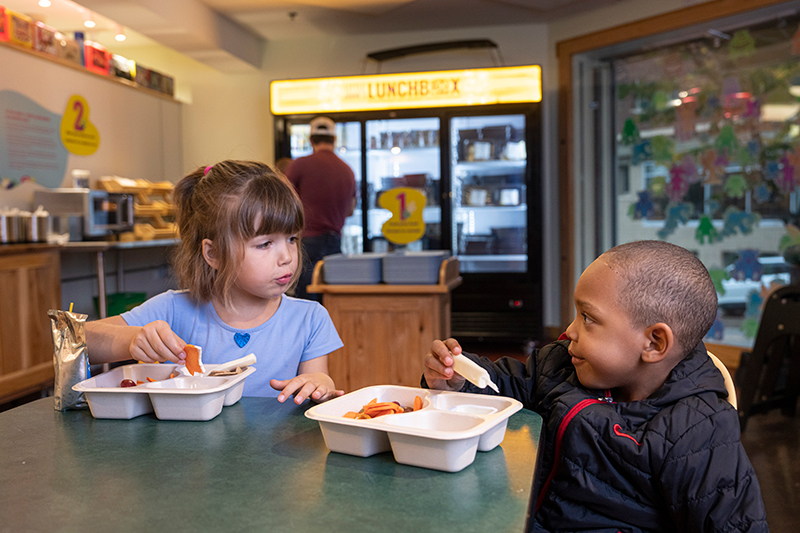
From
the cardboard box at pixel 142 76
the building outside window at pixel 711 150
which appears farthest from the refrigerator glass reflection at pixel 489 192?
the cardboard box at pixel 142 76

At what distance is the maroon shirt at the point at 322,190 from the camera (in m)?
3.99

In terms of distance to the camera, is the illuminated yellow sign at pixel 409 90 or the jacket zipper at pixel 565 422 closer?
Result: the jacket zipper at pixel 565 422

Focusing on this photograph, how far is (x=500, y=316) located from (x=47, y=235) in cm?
338

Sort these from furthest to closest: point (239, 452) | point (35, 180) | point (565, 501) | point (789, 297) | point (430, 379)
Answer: point (35, 180) → point (789, 297) → point (430, 379) → point (565, 501) → point (239, 452)

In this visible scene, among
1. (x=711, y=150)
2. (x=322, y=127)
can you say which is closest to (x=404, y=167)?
(x=322, y=127)

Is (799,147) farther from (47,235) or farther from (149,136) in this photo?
(149,136)

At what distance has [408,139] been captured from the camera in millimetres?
5500

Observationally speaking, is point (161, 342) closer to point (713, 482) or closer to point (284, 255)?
point (284, 255)

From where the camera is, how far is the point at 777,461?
2670 millimetres

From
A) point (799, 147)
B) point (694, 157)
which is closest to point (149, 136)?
point (694, 157)

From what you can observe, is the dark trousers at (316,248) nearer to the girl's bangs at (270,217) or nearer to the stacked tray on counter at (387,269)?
the stacked tray on counter at (387,269)

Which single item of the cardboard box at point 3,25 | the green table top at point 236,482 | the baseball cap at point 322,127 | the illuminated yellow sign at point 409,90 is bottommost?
the green table top at point 236,482

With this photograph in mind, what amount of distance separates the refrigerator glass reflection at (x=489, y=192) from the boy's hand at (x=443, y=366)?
14.3 feet

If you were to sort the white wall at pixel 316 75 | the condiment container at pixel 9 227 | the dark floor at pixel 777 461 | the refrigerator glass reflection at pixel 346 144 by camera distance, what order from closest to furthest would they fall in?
the dark floor at pixel 777 461
the condiment container at pixel 9 227
the refrigerator glass reflection at pixel 346 144
the white wall at pixel 316 75
